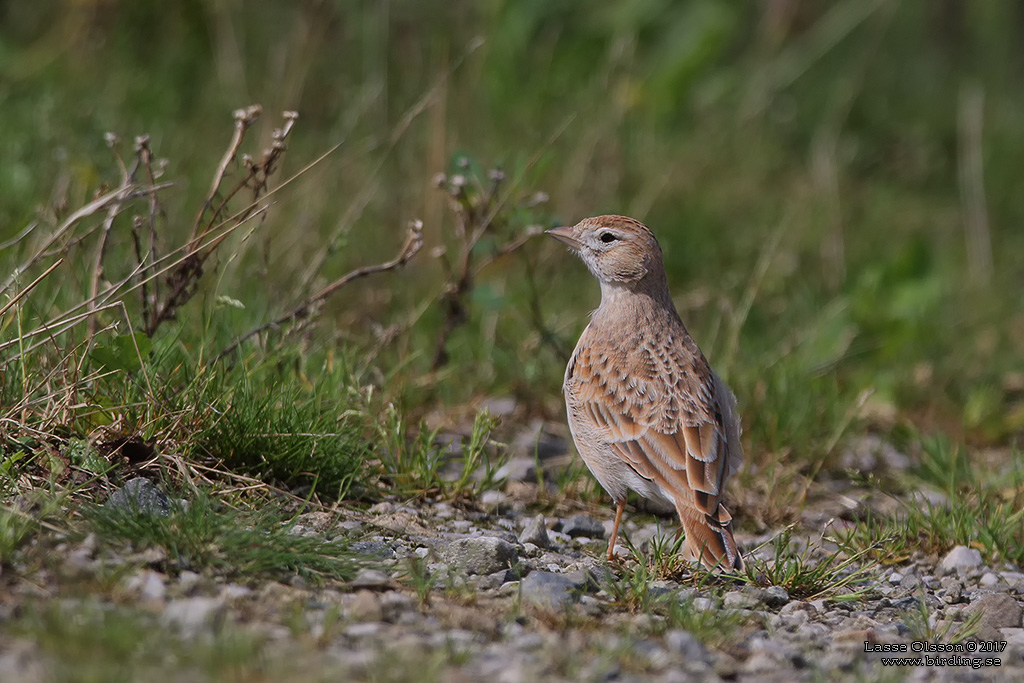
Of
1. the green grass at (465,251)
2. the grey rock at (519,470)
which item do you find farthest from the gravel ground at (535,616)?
the grey rock at (519,470)

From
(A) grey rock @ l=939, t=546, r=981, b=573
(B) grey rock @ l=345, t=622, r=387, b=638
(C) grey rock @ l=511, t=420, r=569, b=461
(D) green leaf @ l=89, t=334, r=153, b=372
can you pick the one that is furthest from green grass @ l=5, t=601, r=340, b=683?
(A) grey rock @ l=939, t=546, r=981, b=573

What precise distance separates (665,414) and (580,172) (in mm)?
3614

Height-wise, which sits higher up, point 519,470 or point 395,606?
point 395,606

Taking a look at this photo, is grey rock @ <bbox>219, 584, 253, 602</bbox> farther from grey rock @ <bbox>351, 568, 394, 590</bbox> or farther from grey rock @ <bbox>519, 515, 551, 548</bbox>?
grey rock @ <bbox>519, 515, 551, 548</bbox>

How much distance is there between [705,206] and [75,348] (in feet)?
18.2

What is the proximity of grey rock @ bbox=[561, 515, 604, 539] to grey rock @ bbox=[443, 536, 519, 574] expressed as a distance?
86 cm

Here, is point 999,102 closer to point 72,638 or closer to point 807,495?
point 807,495

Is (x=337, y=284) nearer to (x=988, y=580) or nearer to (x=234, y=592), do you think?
(x=234, y=592)

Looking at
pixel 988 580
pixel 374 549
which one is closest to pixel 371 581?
pixel 374 549

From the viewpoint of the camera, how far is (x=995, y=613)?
456cm

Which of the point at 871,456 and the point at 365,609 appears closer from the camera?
the point at 365,609

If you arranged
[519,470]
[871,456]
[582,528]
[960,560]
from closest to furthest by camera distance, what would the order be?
[960,560], [582,528], [519,470], [871,456]

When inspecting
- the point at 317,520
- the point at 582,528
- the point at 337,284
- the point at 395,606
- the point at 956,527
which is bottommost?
the point at 582,528

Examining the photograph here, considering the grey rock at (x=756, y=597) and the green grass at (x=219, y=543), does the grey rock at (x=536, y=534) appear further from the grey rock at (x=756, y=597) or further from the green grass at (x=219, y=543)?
the green grass at (x=219, y=543)
